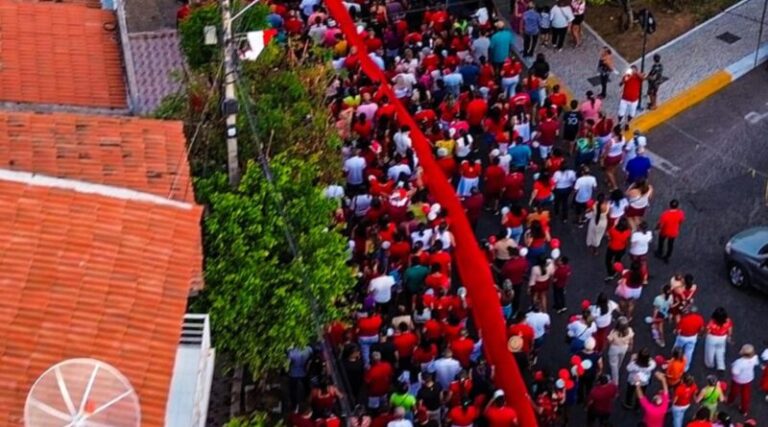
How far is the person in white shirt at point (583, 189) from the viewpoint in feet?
65.9

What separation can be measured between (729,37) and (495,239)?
9.50 meters

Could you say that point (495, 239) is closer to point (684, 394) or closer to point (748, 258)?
point (748, 258)


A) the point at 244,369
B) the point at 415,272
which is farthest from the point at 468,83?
the point at 244,369

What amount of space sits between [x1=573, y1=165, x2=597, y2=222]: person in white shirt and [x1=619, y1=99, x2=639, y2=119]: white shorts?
2684mm

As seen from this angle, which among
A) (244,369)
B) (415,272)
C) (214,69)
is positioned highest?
(214,69)

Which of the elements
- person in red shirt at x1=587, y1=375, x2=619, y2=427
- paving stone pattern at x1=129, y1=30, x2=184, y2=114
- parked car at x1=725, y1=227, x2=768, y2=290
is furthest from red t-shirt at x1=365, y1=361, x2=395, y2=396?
parked car at x1=725, y1=227, x2=768, y2=290

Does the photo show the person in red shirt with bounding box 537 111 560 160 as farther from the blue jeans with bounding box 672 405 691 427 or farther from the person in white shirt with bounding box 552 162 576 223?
the blue jeans with bounding box 672 405 691 427

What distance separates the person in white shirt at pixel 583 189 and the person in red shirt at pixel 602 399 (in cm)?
433

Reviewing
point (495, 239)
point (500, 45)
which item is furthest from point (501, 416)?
point (500, 45)

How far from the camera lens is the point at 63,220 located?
41.7ft

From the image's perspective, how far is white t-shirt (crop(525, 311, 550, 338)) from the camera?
1736 centimetres

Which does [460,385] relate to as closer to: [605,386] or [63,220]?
[605,386]

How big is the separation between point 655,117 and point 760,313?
18.3ft

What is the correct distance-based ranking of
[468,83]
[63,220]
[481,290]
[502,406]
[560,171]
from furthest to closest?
1. [468,83]
2. [560,171]
3. [481,290]
4. [502,406]
5. [63,220]
